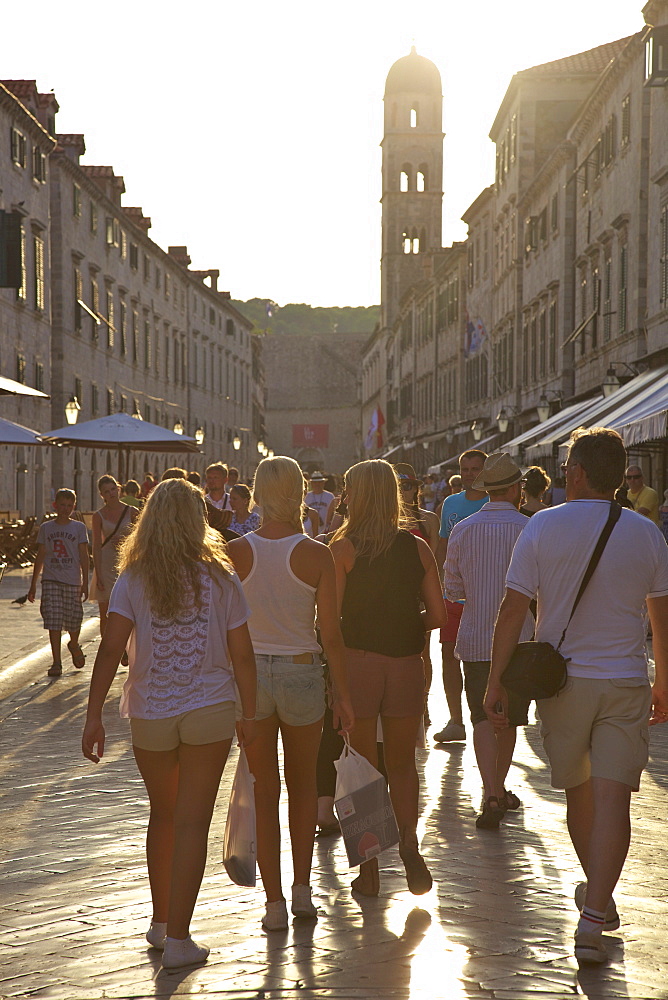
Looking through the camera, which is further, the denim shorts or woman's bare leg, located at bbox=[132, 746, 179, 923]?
the denim shorts

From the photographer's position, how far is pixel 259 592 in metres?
5.19

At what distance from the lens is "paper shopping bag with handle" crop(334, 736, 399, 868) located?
5242 millimetres

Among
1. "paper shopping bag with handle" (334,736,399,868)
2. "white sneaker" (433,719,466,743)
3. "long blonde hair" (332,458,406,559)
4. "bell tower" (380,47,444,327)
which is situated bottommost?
"white sneaker" (433,719,466,743)

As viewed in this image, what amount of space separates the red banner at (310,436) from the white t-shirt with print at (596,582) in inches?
4399

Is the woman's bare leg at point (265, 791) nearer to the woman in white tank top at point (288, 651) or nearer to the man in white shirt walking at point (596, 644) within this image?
the woman in white tank top at point (288, 651)

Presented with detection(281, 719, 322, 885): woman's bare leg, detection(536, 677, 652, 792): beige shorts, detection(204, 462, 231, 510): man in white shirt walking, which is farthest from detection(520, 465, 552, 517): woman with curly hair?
detection(536, 677, 652, 792): beige shorts

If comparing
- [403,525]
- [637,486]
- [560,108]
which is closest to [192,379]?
[560,108]

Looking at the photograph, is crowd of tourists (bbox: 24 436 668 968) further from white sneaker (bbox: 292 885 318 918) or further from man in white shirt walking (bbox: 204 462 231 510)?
man in white shirt walking (bbox: 204 462 231 510)

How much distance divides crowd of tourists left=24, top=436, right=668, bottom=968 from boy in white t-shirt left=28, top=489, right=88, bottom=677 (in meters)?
7.58

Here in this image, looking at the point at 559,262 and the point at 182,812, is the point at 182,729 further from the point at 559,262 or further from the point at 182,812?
the point at 559,262

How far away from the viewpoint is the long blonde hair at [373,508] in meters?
5.64

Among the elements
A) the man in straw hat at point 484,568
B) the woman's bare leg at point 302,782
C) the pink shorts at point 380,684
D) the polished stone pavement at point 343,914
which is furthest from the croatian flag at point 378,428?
the woman's bare leg at point 302,782

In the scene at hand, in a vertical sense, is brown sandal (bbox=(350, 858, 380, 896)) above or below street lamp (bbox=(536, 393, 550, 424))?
below

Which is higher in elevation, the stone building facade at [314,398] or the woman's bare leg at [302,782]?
the stone building facade at [314,398]
